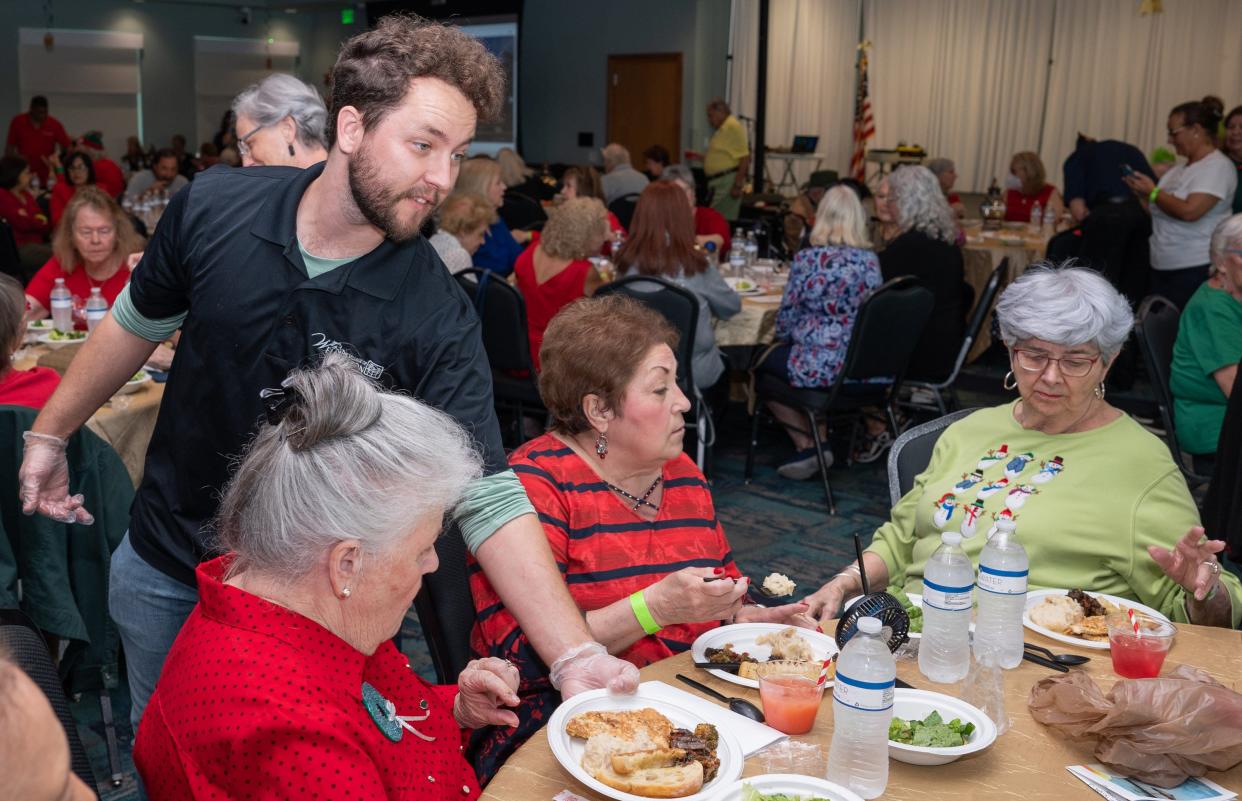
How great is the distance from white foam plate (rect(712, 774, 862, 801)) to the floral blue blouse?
376cm

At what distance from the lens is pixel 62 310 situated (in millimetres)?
4242

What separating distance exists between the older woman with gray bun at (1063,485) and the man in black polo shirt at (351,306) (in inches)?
27.3

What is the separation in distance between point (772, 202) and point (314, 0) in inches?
431

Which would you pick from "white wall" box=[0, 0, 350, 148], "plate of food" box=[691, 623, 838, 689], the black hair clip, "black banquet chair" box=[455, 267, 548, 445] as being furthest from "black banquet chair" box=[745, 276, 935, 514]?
"white wall" box=[0, 0, 350, 148]

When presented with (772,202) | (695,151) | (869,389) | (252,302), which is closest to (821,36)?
(695,151)

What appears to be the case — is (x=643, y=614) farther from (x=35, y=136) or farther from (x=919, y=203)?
(x=35, y=136)

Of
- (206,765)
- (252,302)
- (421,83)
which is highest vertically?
(421,83)

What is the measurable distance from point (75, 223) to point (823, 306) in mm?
3089

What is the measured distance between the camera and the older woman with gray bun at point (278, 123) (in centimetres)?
284

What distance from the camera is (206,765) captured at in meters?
1.23

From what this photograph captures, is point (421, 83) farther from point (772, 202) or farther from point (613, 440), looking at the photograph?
point (772, 202)

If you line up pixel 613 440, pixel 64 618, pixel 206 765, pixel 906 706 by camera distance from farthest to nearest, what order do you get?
1. pixel 64 618
2. pixel 613 440
3. pixel 906 706
4. pixel 206 765

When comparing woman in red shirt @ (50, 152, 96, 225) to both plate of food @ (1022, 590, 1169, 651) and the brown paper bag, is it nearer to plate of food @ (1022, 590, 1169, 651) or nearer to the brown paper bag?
plate of food @ (1022, 590, 1169, 651)

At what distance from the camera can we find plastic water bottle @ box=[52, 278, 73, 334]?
424cm
